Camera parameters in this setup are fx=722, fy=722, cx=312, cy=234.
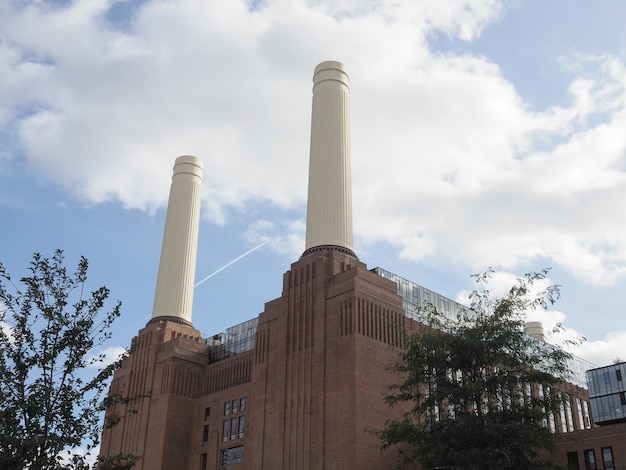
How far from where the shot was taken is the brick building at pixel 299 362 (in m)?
62.2

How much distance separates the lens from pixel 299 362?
220 feet

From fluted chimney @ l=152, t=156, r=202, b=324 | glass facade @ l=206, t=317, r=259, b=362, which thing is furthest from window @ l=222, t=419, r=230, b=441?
fluted chimney @ l=152, t=156, r=202, b=324

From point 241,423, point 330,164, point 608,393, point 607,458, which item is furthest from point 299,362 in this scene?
point 608,393

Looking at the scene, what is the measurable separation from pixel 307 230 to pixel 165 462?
3085cm

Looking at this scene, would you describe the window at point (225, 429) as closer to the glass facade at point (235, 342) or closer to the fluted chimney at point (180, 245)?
the glass facade at point (235, 342)

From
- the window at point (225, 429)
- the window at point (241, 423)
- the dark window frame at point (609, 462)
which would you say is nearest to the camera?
the dark window frame at point (609, 462)

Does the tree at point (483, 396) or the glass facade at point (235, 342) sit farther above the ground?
the glass facade at point (235, 342)

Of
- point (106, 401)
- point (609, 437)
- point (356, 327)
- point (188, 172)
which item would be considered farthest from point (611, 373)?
point (106, 401)

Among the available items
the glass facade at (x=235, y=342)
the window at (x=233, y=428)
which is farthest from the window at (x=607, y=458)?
the glass facade at (x=235, y=342)

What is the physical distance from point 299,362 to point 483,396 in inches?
1142

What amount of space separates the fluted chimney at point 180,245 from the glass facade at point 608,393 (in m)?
49.4

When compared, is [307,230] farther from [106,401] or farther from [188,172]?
[106,401]

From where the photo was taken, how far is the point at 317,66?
270 feet

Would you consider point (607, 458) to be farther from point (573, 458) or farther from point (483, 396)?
point (483, 396)
